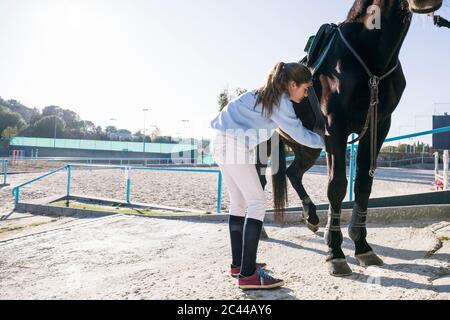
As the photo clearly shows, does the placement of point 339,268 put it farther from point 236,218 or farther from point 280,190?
point 280,190

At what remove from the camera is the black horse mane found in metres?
2.54

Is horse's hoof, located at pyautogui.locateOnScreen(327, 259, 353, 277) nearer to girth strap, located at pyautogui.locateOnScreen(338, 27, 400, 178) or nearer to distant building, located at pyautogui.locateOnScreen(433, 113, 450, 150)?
girth strap, located at pyautogui.locateOnScreen(338, 27, 400, 178)

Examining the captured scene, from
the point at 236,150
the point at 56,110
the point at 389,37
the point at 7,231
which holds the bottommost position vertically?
the point at 7,231

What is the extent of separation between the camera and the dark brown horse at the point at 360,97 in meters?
2.64

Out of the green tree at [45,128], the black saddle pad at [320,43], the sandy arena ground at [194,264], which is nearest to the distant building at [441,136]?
the sandy arena ground at [194,264]

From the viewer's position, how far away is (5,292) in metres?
2.48

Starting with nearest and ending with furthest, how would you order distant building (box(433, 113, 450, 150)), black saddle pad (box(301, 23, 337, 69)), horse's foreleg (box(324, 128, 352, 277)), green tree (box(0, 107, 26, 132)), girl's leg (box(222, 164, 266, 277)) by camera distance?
girl's leg (box(222, 164, 266, 277)), horse's foreleg (box(324, 128, 352, 277)), black saddle pad (box(301, 23, 337, 69)), distant building (box(433, 113, 450, 150)), green tree (box(0, 107, 26, 132))

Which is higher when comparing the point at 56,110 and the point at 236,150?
the point at 56,110

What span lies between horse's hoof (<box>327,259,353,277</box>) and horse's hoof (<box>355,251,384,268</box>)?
0.25 m

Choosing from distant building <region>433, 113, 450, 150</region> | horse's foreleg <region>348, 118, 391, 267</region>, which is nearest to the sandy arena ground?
horse's foreleg <region>348, 118, 391, 267</region>
